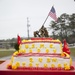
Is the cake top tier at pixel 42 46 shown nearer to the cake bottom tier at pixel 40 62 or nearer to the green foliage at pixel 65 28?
the cake bottom tier at pixel 40 62

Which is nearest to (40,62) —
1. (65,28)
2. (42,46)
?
(42,46)

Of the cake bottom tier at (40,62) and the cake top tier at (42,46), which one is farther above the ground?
the cake top tier at (42,46)

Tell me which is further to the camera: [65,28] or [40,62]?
[65,28]

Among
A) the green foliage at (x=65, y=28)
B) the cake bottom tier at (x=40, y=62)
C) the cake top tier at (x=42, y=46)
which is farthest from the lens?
the green foliage at (x=65, y=28)

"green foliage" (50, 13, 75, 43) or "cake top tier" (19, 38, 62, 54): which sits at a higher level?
"green foliage" (50, 13, 75, 43)

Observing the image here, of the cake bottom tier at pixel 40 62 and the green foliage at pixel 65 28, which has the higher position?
the green foliage at pixel 65 28

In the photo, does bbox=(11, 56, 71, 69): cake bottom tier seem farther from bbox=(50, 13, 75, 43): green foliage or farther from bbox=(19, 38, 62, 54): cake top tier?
bbox=(50, 13, 75, 43): green foliage

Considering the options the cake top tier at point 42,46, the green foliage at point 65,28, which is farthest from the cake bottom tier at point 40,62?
the green foliage at point 65,28

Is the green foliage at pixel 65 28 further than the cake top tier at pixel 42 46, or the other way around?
the green foliage at pixel 65 28

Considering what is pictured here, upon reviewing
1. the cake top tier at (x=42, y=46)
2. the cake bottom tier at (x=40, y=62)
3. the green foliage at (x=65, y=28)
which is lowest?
the cake bottom tier at (x=40, y=62)

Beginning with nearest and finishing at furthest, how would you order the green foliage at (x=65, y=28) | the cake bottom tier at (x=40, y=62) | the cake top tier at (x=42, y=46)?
the cake bottom tier at (x=40, y=62) < the cake top tier at (x=42, y=46) < the green foliage at (x=65, y=28)

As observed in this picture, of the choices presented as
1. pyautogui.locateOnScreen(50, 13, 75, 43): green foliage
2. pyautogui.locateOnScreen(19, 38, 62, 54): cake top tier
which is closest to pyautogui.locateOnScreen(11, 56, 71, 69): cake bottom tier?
pyautogui.locateOnScreen(19, 38, 62, 54): cake top tier

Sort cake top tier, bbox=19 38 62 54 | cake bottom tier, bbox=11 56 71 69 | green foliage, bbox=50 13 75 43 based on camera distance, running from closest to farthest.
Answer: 1. cake bottom tier, bbox=11 56 71 69
2. cake top tier, bbox=19 38 62 54
3. green foliage, bbox=50 13 75 43

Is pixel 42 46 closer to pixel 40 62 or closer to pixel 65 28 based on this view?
pixel 40 62
